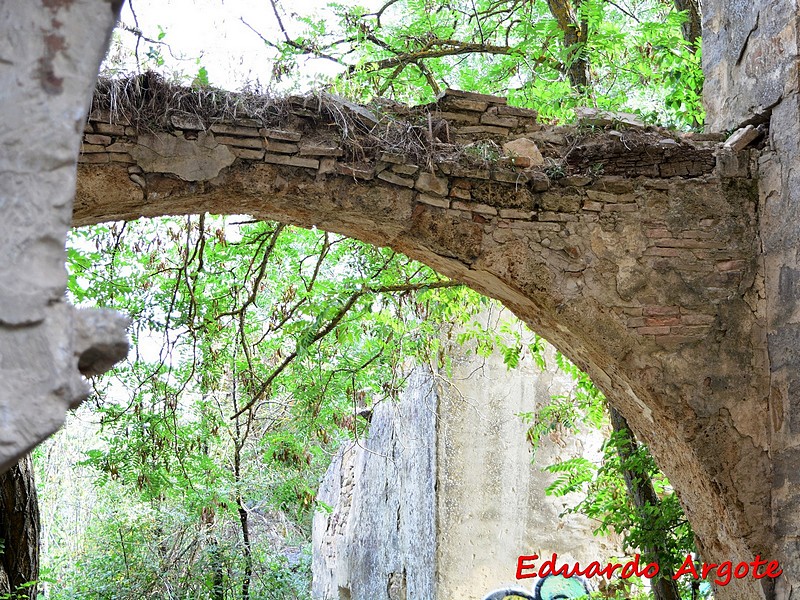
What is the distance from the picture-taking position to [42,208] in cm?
112

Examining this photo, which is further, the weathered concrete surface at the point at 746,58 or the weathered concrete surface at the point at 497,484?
the weathered concrete surface at the point at 497,484

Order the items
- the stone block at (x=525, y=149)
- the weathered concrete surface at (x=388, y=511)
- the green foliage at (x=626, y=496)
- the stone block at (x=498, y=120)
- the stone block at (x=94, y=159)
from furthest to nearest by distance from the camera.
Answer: the weathered concrete surface at (x=388, y=511)
the green foliage at (x=626, y=496)
the stone block at (x=498, y=120)
the stone block at (x=525, y=149)
the stone block at (x=94, y=159)

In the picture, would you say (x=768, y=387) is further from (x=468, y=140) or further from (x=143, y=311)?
(x=143, y=311)

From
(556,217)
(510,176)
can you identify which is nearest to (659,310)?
(556,217)

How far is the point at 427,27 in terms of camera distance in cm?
673

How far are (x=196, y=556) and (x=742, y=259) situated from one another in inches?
204

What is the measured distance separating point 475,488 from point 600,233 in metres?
3.79

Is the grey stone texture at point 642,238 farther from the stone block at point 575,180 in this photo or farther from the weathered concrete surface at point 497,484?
the weathered concrete surface at point 497,484

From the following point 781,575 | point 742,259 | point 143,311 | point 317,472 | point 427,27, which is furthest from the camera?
point 317,472

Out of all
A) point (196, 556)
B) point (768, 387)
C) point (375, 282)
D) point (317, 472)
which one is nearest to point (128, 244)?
point (375, 282)

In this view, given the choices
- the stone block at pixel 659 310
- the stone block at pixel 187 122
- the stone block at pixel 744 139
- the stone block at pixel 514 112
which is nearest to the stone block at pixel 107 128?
the stone block at pixel 187 122

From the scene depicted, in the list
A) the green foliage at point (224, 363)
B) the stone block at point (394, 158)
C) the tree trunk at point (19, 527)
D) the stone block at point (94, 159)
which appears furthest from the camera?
the green foliage at point (224, 363)

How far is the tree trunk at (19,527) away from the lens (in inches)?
214

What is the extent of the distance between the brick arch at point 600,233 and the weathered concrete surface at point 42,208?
251cm
